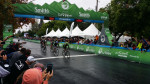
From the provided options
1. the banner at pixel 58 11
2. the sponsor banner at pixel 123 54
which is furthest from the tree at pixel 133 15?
the sponsor banner at pixel 123 54

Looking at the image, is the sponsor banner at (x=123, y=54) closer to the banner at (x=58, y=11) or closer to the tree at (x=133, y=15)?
the banner at (x=58, y=11)

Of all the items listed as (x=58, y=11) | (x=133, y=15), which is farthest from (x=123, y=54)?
(x=133, y=15)

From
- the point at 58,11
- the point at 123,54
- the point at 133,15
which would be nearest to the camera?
the point at 123,54

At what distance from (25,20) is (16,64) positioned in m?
12.7

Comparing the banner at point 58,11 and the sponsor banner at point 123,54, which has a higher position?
the banner at point 58,11

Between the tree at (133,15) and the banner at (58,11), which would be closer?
the banner at (58,11)

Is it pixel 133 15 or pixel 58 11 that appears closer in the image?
pixel 58 11

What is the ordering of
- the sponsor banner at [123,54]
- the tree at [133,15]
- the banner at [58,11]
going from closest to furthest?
the sponsor banner at [123,54], the banner at [58,11], the tree at [133,15]

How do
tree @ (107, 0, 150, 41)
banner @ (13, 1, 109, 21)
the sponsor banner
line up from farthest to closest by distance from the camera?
1. tree @ (107, 0, 150, 41)
2. banner @ (13, 1, 109, 21)
3. the sponsor banner

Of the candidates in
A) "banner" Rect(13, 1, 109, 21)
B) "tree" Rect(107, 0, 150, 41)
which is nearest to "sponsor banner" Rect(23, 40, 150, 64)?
"banner" Rect(13, 1, 109, 21)

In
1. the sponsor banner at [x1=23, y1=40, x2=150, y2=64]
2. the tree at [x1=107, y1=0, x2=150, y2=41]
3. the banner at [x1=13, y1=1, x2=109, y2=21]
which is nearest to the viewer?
the sponsor banner at [x1=23, y1=40, x2=150, y2=64]

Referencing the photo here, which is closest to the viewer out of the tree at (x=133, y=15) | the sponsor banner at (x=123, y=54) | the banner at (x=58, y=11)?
the sponsor banner at (x=123, y=54)

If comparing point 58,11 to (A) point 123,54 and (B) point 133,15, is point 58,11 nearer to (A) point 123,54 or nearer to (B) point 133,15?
(A) point 123,54

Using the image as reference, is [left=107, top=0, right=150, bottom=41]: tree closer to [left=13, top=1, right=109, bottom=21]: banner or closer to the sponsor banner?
[left=13, top=1, right=109, bottom=21]: banner
